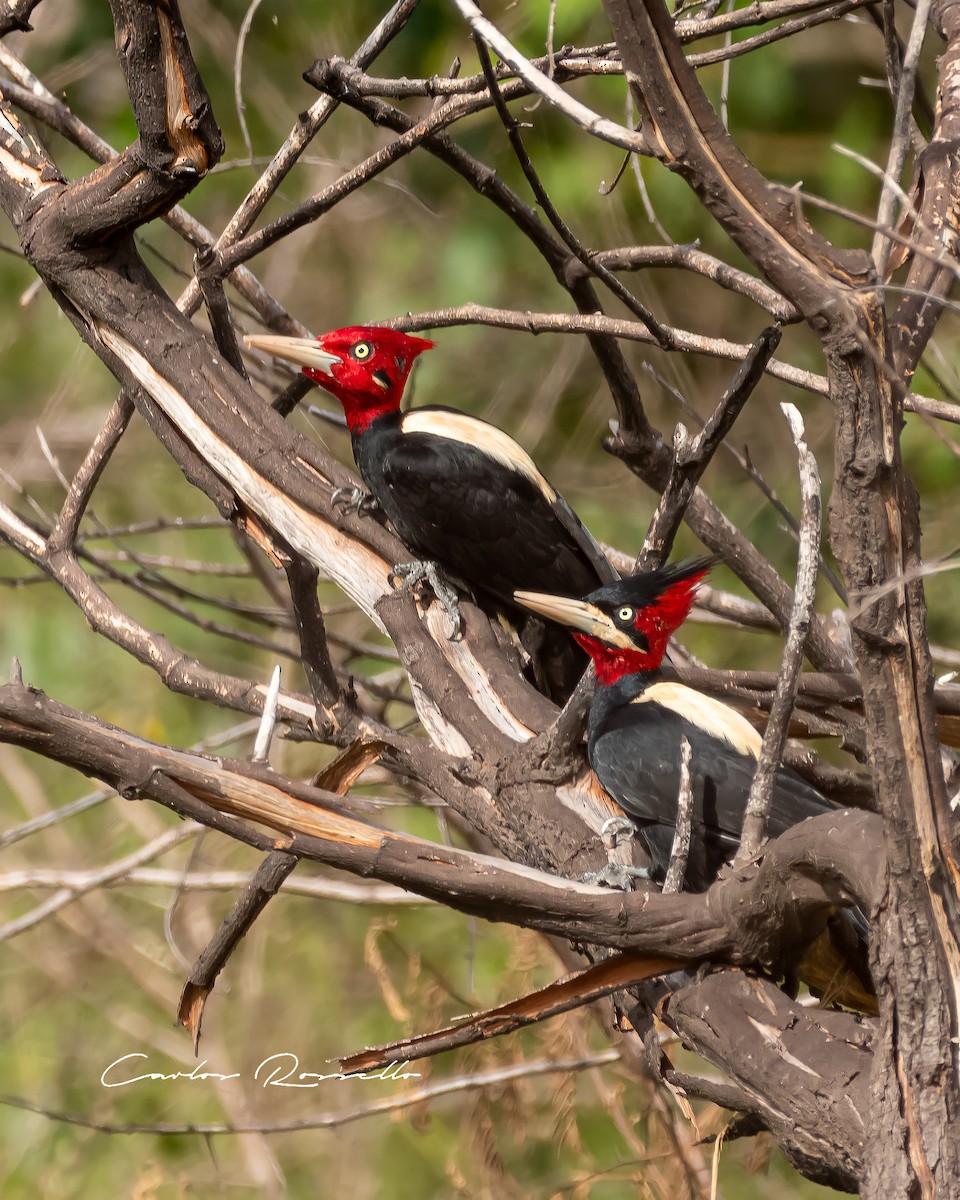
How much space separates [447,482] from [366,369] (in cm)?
41

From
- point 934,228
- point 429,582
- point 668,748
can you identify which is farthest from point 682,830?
point 429,582

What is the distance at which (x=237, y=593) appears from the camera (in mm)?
6391

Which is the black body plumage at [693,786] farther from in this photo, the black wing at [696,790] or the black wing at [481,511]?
the black wing at [481,511]

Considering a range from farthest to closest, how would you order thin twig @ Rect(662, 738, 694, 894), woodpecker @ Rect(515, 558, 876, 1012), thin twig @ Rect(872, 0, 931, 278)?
woodpecker @ Rect(515, 558, 876, 1012)
thin twig @ Rect(662, 738, 694, 894)
thin twig @ Rect(872, 0, 931, 278)

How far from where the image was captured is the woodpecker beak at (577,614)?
8.61 ft

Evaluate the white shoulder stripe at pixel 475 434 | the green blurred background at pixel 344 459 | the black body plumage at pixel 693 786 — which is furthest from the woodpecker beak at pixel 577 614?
the green blurred background at pixel 344 459

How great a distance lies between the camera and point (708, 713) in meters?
2.54

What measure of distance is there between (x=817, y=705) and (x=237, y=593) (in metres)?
4.27

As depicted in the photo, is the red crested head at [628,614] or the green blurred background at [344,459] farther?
the green blurred background at [344,459]

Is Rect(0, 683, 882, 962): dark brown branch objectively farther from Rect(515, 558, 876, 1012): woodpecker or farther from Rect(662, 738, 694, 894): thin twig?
Rect(515, 558, 876, 1012): woodpecker

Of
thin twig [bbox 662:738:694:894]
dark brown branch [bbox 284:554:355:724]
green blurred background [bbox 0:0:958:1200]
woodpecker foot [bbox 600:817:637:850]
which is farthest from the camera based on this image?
green blurred background [bbox 0:0:958:1200]

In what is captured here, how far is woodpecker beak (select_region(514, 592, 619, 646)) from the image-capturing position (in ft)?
8.61

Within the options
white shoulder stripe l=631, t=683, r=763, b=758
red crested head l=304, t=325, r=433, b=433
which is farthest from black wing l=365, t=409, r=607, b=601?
white shoulder stripe l=631, t=683, r=763, b=758

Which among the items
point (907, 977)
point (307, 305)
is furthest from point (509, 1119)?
point (307, 305)
